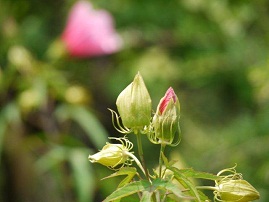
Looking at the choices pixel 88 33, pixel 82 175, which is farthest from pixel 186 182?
pixel 88 33

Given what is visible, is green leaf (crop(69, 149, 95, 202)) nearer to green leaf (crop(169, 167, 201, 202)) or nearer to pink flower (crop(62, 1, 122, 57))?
pink flower (crop(62, 1, 122, 57))

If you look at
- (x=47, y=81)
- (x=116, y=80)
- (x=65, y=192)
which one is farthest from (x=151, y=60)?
(x=65, y=192)

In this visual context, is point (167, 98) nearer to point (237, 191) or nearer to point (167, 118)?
point (167, 118)

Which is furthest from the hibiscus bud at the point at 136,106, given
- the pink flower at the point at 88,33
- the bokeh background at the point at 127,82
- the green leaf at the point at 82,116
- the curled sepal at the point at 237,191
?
the pink flower at the point at 88,33

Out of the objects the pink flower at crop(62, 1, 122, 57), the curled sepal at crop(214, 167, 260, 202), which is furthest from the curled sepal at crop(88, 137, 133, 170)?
the pink flower at crop(62, 1, 122, 57)

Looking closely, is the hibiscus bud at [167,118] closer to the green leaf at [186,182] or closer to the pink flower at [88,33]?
the green leaf at [186,182]

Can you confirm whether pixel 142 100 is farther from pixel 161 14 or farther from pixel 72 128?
pixel 72 128
